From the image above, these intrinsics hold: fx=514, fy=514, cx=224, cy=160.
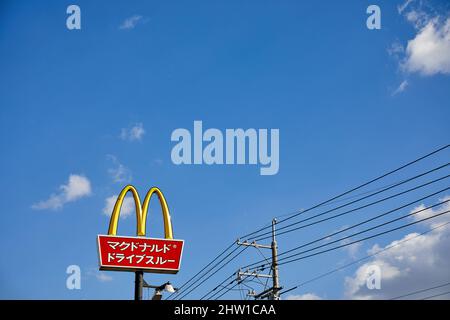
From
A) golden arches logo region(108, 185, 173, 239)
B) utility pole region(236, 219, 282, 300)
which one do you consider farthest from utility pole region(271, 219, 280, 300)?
golden arches logo region(108, 185, 173, 239)

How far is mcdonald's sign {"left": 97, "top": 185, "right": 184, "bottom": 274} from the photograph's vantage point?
2006 centimetres

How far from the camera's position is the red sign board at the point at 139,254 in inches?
789

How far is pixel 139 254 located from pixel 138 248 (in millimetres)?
239

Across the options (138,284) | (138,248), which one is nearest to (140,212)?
(138,248)

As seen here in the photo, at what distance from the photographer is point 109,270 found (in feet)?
66.2

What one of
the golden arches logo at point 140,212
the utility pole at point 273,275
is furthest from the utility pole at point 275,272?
the golden arches logo at point 140,212

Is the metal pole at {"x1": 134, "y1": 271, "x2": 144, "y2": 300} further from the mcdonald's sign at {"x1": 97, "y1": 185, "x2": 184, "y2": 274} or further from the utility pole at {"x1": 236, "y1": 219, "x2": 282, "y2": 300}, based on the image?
the utility pole at {"x1": 236, "y1": 219, "x2": 282, "y2": 300}

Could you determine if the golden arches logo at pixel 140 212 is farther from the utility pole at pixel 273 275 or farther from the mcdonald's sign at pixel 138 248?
the utility pole at pixel 273 275

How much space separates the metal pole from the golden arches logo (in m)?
1.57
